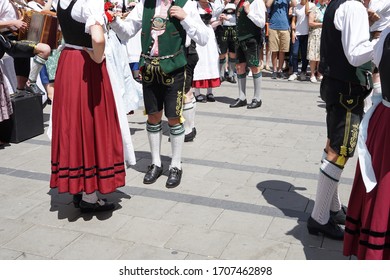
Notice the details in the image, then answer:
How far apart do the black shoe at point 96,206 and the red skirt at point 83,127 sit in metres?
0.25

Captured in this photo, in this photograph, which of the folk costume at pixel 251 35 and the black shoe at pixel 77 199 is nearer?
the black shoe at pixel 77 199

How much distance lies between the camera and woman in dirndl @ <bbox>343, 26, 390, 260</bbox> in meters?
2.39

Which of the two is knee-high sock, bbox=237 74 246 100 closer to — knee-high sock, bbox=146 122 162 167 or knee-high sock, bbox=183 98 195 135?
knee-high sock, bbox=183 98 195 135

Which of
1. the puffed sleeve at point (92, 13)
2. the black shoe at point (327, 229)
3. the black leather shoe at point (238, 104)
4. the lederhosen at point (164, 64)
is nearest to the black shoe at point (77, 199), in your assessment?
the lederhosen at point (164, 64)

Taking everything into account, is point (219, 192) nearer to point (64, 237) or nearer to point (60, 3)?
point (64, 237)

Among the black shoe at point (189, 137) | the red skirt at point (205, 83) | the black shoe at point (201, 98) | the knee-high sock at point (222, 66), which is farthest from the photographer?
the knee-high sock at point (222, 66)

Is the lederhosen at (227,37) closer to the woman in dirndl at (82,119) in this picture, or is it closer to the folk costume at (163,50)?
the folk costume at (163,50)

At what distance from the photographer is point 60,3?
339cm

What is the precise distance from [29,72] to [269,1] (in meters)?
5.21

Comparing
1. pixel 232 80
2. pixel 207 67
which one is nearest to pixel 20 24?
pixel 207 67

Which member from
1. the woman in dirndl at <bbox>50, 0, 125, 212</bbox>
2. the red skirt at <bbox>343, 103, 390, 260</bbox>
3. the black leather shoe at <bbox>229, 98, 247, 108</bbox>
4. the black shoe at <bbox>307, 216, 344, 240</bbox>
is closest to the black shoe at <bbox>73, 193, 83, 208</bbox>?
the woman in dirndl at <bbox>50, 0, 125, 212</bbox>

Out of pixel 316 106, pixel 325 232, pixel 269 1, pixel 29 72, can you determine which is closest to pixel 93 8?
pixel 325 232

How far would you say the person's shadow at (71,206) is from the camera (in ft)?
12.3
